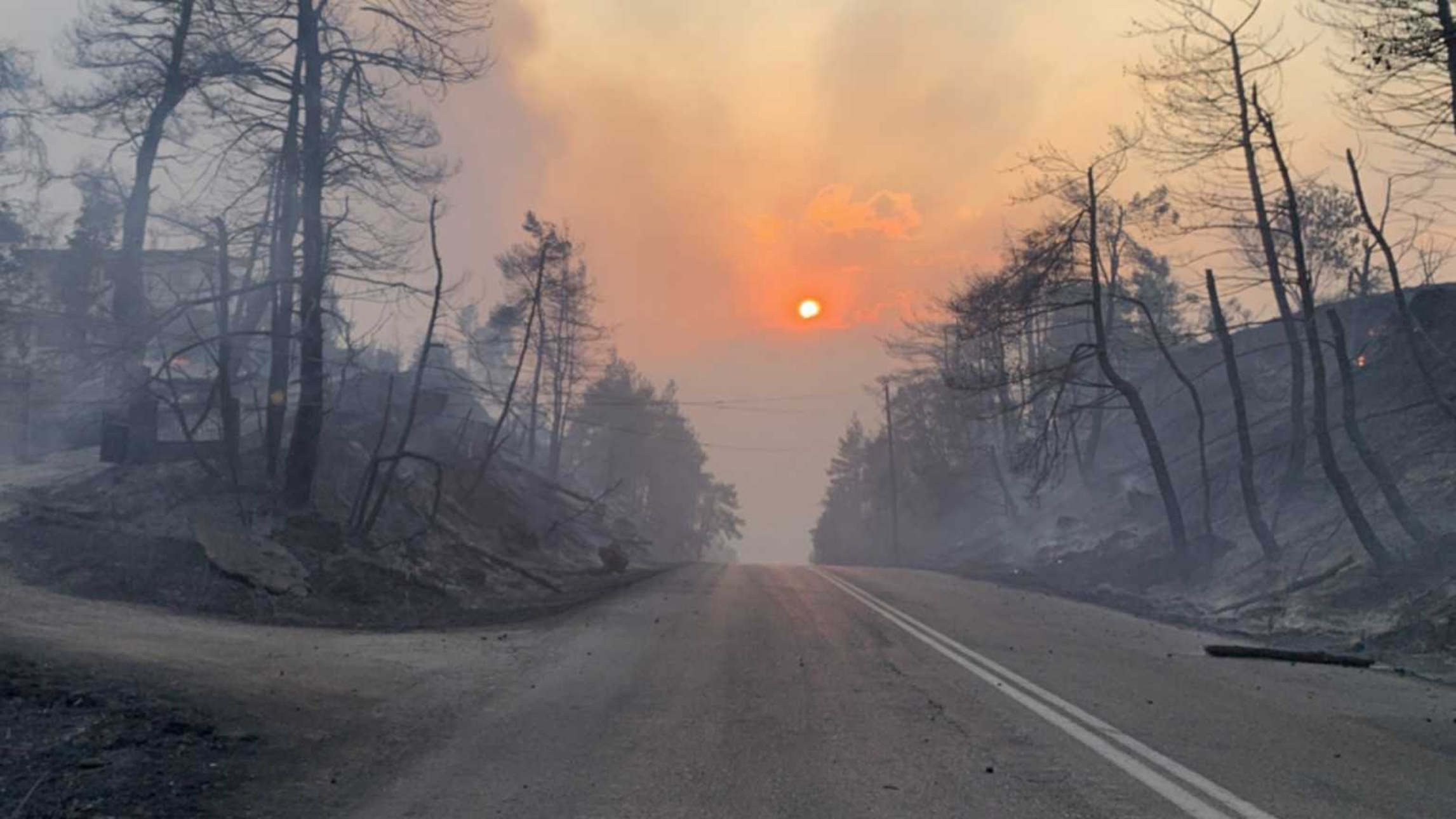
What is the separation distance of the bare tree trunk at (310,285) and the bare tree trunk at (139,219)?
290 centimetres

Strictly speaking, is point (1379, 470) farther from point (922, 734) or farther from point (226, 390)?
point (226, 390)

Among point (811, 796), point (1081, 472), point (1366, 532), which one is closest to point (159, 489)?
point (811, 796)

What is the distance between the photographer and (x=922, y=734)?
723 cm

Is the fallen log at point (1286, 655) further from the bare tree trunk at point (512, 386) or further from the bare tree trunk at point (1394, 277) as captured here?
the bare tree trunk at point (512, 386)

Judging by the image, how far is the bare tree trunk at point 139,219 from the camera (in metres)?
19.7

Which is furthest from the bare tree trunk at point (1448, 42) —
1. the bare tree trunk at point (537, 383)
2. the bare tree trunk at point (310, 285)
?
the bare tree trunk at point (537, 383)

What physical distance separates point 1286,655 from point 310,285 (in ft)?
54.4

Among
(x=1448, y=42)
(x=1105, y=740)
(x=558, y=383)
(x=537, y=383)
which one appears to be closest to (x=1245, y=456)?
(x=1448, y=42)

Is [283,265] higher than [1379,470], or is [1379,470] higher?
[283,265]

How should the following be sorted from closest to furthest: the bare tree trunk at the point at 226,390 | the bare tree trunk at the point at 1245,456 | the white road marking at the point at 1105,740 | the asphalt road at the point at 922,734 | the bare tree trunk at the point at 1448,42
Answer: the white road marking at the point at 1105,740
the asphalt road at the point at 922,734
the bare tree trunk at the point at 1448,42
the bare tree trunk at the point at 226,390
the bare tree trunk at the point at 1245,456

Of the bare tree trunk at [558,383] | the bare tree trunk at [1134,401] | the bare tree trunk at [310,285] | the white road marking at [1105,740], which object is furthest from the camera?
the bare tree trunk at [558,383]

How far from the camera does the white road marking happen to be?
5.42m

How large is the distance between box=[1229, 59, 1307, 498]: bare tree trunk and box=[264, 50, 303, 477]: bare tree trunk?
18.8 metres

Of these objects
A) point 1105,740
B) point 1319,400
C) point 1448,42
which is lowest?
point 1105,740
